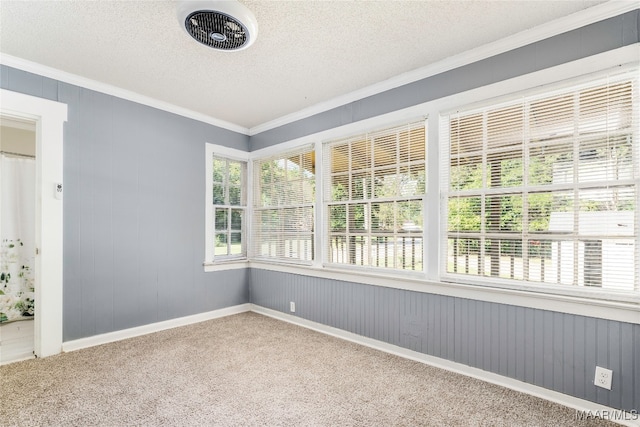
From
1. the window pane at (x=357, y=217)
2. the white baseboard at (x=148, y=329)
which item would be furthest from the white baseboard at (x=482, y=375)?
the window pane at (x=357, y=217)

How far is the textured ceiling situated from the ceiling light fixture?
0.43ft

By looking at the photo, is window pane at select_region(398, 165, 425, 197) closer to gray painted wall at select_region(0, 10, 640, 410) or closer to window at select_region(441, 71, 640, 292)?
window at select_region(441, 71, 640, 292)

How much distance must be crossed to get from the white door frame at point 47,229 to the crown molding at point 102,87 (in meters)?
0.26

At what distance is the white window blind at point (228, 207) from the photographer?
13.9 ft

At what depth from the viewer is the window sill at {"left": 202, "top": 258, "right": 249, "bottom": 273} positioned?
4.05m

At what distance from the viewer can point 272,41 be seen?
2.39m

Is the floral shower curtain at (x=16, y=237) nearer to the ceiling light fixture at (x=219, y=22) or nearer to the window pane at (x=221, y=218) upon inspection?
the window pane at (x=221, y=218)

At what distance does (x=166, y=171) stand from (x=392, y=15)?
9.57 ft

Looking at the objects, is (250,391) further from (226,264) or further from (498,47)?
(498,47)

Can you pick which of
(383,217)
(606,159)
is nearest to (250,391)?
(383,217)

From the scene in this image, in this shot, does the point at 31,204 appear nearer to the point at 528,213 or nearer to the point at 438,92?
the point at 438,92

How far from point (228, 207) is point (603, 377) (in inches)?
158

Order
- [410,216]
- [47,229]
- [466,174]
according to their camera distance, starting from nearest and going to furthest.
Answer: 1. [466,174]
2. [47,229]
3. [410,216]

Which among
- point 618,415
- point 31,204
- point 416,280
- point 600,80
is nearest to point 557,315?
point 618,415
